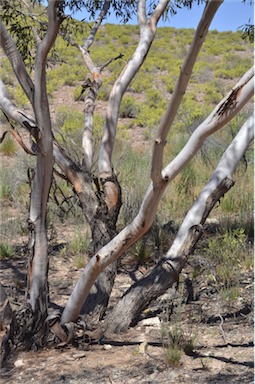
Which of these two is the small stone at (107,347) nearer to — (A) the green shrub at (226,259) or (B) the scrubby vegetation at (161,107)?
(A) the green shrub at (226,259)

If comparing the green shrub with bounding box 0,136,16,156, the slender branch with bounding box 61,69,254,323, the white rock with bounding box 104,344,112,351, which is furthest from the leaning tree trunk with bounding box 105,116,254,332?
the green shrub with bounding box 0,136,16,156

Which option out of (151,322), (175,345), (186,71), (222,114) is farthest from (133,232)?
(186,71)

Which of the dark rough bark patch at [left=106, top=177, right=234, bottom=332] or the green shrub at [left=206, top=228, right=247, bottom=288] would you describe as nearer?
the dark rough bark patch at [left=106, top=177, right=234, bottom=332]

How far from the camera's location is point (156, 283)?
4.88m

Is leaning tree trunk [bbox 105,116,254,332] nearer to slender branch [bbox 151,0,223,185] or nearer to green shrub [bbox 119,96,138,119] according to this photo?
slender branch [bbox 151,0,223,185]

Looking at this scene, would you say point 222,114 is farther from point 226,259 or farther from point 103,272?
point 226,259

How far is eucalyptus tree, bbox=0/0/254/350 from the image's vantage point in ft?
11.5

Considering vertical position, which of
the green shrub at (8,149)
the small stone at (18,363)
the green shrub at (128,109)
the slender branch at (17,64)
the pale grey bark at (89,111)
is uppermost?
the green shrub at (128,109)

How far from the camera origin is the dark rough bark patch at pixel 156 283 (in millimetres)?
4832

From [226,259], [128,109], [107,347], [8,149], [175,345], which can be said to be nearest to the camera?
[175,345]

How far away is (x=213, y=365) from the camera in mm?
4012

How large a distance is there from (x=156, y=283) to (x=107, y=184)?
3.83 ft

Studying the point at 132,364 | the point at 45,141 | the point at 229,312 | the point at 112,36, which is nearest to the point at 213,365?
the point at 132,364

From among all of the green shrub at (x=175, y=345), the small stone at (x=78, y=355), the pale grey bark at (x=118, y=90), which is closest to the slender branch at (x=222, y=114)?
the green shrub at (x=175, y=345)
